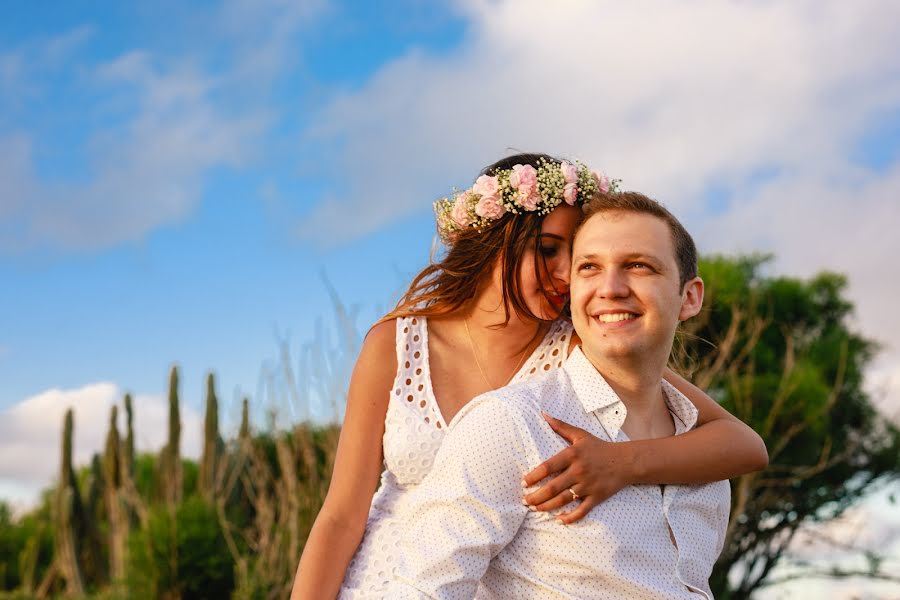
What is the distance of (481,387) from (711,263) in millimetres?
10977

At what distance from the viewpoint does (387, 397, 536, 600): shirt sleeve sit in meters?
2.10

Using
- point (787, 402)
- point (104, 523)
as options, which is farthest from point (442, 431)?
point (104, 523)

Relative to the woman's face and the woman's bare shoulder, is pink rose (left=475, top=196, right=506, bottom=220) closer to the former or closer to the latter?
the woman's face

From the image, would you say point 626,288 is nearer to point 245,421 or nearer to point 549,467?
point 549,467

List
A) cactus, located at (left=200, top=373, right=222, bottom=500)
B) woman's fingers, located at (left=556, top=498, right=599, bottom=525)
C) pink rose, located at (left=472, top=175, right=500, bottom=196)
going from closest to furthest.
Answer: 1. woman's fingers, located at (left=556, top=498, right=599, bottom=525)
2. pink rose, located at (left=472, top=175, right=500, bottom=196)
3. cactus, located at (left=200, top=373, right=222, bottom=500)

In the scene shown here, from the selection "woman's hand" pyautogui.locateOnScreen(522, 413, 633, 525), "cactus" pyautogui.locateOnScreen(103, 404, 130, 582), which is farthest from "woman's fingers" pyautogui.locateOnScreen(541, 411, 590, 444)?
"cactus" pyautogui.locateOnScreen(103, 404, 130, 582)

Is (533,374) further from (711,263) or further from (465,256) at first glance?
(711,263)

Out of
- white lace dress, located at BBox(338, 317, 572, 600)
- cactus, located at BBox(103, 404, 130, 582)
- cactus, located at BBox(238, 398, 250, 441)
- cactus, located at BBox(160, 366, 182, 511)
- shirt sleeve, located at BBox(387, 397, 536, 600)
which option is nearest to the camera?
shirt sleeve, located at BBox(387, 397, 536, 600)

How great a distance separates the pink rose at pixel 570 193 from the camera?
316 cm

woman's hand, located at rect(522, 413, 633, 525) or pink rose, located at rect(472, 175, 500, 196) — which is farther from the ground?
pink rose, located at rect(472, 175, 500, 196)

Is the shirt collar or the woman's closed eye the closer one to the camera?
the shirt collar

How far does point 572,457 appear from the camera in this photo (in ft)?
7.35

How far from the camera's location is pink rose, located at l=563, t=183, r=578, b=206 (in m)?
3.16

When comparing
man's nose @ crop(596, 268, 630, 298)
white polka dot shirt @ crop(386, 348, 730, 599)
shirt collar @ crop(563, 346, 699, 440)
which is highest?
man's nose @ crop(596, 268, 630, 298)
